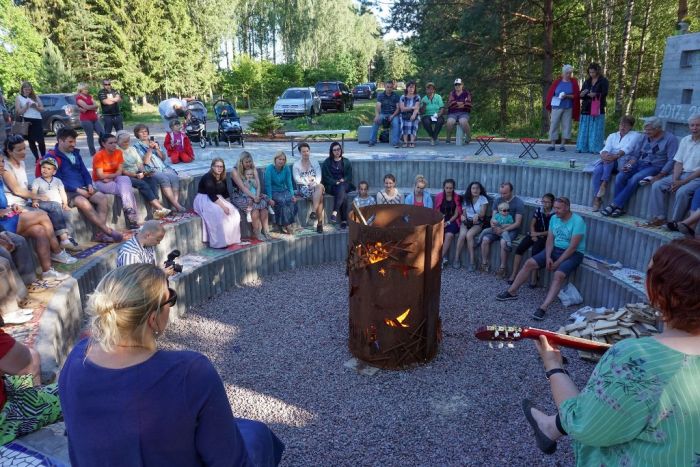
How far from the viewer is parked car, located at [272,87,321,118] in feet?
67.9

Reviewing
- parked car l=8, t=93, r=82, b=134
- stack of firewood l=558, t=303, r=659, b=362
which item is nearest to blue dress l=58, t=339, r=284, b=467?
stack of firewood l=558, t=303, r=659, b=362

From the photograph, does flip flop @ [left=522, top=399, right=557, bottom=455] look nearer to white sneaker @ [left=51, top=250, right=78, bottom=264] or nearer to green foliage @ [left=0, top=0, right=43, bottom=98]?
white sneaker @ [left=51, top=250, right=78, bottom=264]

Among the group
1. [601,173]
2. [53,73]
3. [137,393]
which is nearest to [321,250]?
[601,173]

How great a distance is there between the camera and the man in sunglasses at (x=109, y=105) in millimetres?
9984

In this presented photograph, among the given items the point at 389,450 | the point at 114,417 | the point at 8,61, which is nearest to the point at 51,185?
the point at 389,450

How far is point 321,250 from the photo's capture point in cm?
758

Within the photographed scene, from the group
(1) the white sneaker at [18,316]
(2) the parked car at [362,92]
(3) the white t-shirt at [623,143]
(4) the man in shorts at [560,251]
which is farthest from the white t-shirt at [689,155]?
(2) the parked car at [362,92]

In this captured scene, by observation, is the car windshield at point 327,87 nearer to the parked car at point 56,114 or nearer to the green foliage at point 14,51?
the parked car at point 56,114

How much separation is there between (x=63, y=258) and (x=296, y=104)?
16541mm

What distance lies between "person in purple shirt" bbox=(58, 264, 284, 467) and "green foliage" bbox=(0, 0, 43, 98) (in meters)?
21.9

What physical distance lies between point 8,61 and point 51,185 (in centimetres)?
1749

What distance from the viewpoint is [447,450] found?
141 inches

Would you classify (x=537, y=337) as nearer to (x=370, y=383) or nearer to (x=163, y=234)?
(x=370, y=383)

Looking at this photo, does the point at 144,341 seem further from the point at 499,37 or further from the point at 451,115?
the point at 499,37
